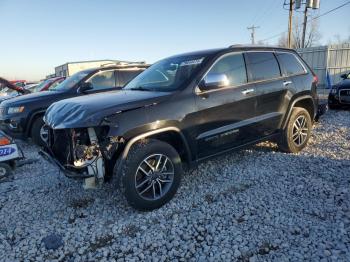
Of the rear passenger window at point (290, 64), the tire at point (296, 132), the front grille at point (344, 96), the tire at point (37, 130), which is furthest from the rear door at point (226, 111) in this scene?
the front grille at point (344, 96)

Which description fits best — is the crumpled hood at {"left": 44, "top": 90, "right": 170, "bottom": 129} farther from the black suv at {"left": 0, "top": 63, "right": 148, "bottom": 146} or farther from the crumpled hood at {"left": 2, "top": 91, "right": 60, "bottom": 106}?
the crumpled hood at {"left": 2, "top": 91, "right": 60, "bottom": 106}

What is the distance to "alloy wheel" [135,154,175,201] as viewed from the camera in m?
3.53

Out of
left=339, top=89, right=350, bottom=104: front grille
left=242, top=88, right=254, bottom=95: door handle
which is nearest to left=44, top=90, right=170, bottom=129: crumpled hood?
left=242, top=88, right=254, bottom=95: door handle

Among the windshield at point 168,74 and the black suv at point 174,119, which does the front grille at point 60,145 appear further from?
the windshield at point 168,74

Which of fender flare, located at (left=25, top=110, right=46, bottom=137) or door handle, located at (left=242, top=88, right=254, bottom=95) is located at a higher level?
door handle, located at (left=242, top=88, right=254, bottom=95)

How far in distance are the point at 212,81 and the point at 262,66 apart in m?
1.35

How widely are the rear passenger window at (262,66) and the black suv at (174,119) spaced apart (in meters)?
0.02

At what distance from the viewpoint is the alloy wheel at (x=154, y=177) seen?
3529mm

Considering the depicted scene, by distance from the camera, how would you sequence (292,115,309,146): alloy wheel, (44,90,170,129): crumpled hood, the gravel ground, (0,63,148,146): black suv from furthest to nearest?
(0,63,148,146): black suv
(292,115,309,146): alloy wheel
(44,90,170,129): crumpled hood
the gravel ground

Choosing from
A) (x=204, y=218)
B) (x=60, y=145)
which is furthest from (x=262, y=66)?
(x=60, y=145)

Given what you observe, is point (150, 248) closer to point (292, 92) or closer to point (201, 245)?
point (201, 245)

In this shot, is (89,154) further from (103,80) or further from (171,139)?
(103,80)

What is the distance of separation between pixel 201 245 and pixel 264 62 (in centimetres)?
322

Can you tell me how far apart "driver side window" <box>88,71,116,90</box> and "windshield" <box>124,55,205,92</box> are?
288 cm
